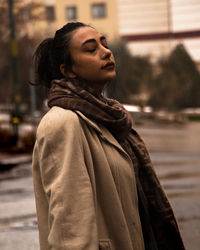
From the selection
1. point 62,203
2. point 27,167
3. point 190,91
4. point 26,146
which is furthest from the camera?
point 190,91

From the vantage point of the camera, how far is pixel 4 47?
45.2m

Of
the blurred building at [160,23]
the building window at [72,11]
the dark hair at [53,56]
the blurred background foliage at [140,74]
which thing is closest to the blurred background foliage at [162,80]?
the blurred background foliage at [140,74]

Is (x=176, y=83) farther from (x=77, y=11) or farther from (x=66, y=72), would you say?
(x=66, y=72)

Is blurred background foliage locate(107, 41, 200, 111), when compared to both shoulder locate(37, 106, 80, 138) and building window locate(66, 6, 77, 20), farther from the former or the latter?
shoulder locate(37, 106, 80, 138)

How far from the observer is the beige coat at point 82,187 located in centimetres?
254

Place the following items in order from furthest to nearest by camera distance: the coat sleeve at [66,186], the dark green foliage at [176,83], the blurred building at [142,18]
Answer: the blurred building at [142,18], the dark green foliage at [176,83], the coat sleeve at [66,186]

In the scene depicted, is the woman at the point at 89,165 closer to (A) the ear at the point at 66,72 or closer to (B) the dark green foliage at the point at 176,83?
(A) the ear at the point at 66,72

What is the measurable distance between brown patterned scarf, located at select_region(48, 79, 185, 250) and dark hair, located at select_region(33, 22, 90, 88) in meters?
0.09

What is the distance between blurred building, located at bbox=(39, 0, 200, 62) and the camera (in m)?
63.3

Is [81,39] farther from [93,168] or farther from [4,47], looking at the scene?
[4,47]

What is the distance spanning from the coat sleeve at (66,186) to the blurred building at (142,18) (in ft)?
188

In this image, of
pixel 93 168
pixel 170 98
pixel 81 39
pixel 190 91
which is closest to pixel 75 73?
pixel 81 39

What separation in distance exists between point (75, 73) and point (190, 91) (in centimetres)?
4234

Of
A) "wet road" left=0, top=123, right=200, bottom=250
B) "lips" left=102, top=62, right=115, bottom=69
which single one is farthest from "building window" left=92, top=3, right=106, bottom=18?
"lips" left=102, top=62, right=115, bottom=69
